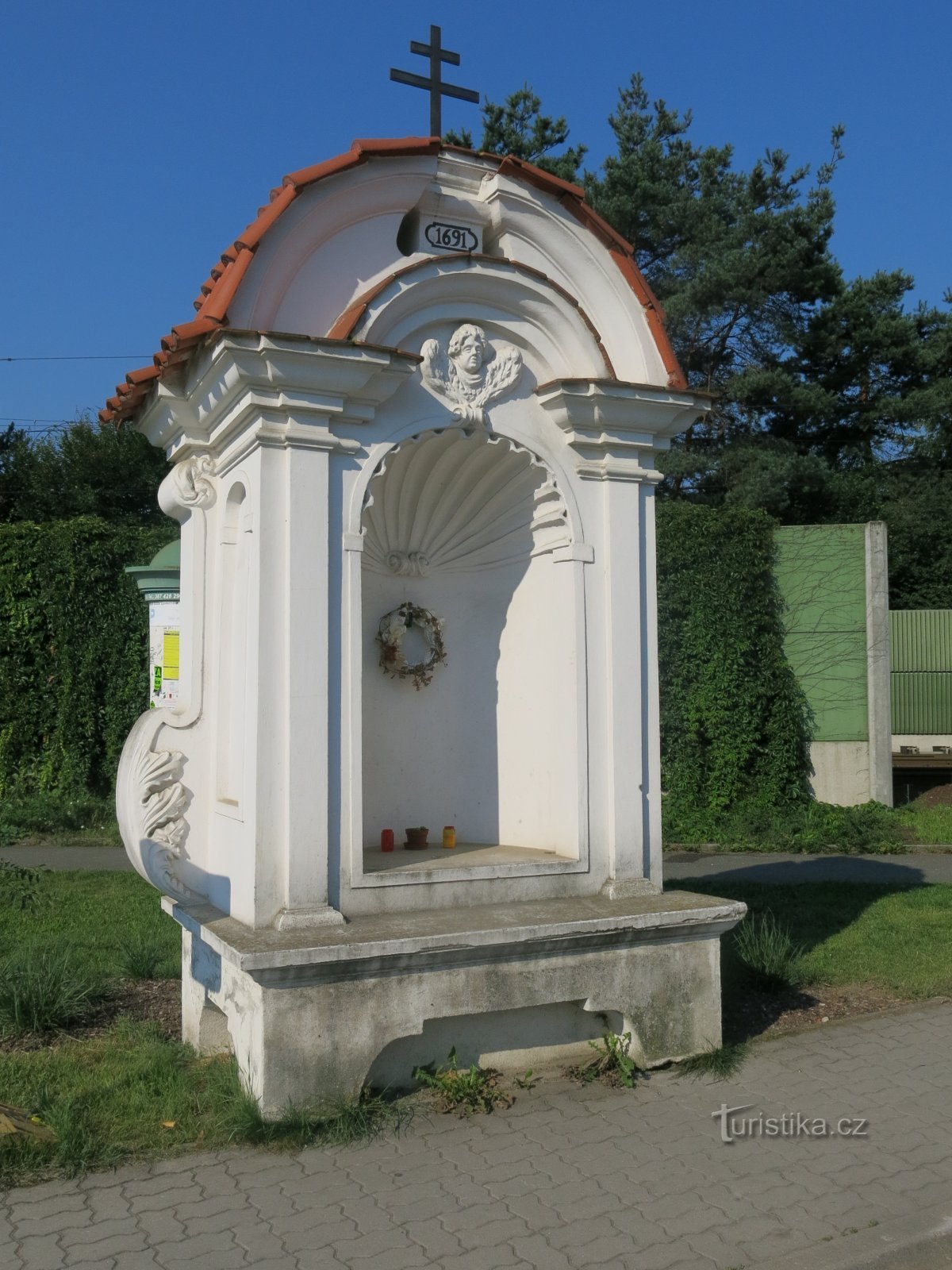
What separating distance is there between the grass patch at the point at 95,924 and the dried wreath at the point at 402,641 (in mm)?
2149

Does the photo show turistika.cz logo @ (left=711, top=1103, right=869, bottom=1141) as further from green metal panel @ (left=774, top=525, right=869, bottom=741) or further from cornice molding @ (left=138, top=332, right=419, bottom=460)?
green metal panel @ (left=774, top=525, right=869, bottom=741)

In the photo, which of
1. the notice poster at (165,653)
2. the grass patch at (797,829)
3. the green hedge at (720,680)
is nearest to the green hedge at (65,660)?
the notice poster at (165,653)

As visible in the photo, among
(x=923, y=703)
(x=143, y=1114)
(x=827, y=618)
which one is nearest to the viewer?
(x=143, y=1114)

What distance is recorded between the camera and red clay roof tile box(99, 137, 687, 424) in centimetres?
488

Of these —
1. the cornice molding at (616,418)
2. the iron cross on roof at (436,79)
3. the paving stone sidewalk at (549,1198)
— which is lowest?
the paving stone sidewalk at (549,1198)

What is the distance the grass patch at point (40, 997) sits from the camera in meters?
5.52

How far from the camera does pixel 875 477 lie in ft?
84.9

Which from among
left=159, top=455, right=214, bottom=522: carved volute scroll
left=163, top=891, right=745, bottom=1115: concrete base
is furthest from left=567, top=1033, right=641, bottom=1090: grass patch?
left=159, top=455, right=214, bottom=522: carved volute scroll

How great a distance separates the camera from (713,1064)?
5.23 metres

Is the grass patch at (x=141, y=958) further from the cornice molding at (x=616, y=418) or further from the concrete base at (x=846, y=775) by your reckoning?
the concrete base at (x=846, y=775)

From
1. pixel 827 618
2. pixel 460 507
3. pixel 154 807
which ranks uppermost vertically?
pixel 460 507

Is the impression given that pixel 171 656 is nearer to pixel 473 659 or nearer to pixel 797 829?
pixel 473 659

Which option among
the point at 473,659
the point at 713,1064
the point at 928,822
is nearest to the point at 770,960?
the point at 713,1064

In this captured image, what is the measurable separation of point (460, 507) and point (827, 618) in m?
9.90
